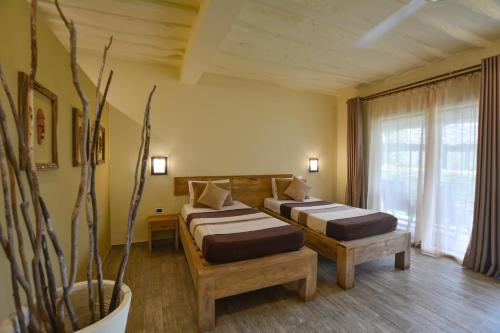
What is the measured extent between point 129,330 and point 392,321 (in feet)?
7.07

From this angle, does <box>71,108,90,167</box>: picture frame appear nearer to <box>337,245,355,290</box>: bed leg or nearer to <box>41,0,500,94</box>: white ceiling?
<box>41,0,500,94</box>: white ceiling

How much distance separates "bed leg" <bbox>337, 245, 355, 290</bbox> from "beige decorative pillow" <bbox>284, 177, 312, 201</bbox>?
1532mm

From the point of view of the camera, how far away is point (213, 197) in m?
3.29

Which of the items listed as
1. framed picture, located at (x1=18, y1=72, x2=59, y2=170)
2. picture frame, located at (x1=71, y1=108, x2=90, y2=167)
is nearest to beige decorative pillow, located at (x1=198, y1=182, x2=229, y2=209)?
picture frame, located at (x1=71, y1=108, x2=90, y2=167)

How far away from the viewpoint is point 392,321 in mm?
1925

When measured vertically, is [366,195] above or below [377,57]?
below

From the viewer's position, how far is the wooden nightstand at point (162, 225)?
3.21 meters

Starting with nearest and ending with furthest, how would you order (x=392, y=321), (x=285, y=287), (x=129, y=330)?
(x=129, y=330)
(x=392, y=321)
(x=285, y=287)

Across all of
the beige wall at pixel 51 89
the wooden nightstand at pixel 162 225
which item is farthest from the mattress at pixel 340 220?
the beige wall at pixel 51 89

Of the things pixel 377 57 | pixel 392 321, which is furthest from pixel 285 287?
pixel 377 57

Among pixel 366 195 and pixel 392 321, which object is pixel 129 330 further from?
pixel 366 195

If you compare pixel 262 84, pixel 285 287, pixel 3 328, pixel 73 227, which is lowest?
pixel 285 287

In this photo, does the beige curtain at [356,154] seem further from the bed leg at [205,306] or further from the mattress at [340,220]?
the bed leg at [205,306]

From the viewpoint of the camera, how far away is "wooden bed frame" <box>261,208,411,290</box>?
94.5 inches
